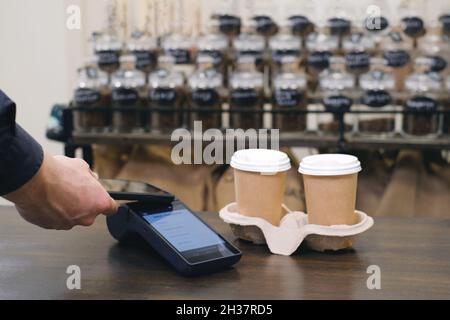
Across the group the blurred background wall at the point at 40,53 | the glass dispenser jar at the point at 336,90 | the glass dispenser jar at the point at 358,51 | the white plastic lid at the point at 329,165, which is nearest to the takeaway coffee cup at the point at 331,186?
the white plastic lid at the point at 329,165

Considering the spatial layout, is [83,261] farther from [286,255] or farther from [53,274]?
[286,255]

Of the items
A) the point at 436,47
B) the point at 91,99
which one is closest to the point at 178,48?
the point at 91,99

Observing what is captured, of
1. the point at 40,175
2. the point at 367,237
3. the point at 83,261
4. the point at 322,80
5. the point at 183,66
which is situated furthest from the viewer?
the point at 183,66

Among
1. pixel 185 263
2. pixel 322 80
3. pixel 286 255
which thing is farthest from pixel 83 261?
pixel 322 80

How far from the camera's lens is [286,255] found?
3.39 feet

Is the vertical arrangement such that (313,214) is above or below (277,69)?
below

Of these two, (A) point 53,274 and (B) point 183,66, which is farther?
(B) point 183,66

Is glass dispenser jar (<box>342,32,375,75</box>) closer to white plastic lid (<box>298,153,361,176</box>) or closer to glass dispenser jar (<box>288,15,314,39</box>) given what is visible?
glass dispenser jar (<box>288,15,314,39</box>)

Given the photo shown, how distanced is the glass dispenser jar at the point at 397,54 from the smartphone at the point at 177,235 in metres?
1.29

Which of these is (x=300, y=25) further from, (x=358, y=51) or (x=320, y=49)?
(x=358, y=51)

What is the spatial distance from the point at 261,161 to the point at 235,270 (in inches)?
7.5

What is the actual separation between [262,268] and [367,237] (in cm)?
25

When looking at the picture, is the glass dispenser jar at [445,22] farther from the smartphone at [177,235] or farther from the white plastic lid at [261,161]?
the smartphone at [177,235]

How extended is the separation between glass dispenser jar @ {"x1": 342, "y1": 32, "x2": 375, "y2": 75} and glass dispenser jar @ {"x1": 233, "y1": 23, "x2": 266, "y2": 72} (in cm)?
28
